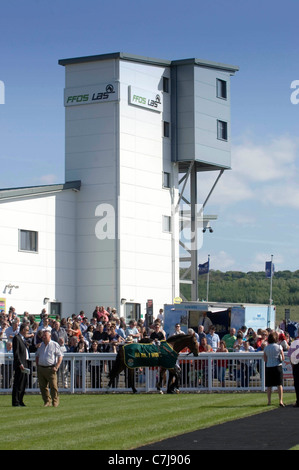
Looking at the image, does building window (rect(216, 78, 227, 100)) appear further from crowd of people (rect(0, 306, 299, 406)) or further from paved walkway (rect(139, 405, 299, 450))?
paved walkway (rect(139, 405, 299, 450))

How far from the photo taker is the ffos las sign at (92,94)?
47812 mm

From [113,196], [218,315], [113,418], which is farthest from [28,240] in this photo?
[113,418]

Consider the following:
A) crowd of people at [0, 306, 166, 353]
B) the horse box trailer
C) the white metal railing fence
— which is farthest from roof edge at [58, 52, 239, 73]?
the white metal railing fence

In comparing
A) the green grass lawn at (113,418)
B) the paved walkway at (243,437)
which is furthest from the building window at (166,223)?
the paved walkway at (243,437)

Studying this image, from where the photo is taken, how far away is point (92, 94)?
48.4 meters

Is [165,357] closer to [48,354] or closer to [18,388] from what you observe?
[48,354]

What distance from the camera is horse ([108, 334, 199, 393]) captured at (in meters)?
27.5

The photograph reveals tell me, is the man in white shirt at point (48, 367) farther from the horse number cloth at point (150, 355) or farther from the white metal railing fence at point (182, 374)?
the white metal railing fence at point (182, 374)

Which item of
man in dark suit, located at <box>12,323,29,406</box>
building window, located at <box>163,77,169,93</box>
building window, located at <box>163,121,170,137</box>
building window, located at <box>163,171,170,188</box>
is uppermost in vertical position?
building window, located at <box>163,77,169,93</box>

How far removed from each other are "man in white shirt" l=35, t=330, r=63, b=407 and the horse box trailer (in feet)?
52.8

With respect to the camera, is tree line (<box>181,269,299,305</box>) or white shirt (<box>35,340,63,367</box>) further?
tree line (<box>181,269,299,305</box>)

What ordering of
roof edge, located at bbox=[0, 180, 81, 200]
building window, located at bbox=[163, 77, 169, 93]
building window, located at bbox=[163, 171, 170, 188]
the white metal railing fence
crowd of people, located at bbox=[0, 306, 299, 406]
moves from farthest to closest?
building window, located at bbox=[163, 77, 169, 93]
building window, located at bbox=[163, 171, 170, 188]
roof edge, located at bbox=[0, 180, 81, 200]
crowd of people, located at bbox=[0, 306, 299, 406]
the white metal railing fence

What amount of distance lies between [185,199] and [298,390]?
31.9m
